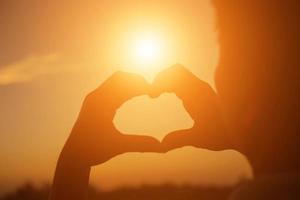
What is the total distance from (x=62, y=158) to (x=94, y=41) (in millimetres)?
475

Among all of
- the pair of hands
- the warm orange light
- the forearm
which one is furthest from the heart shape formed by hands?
the forearm

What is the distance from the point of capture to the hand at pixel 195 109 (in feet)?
5.49

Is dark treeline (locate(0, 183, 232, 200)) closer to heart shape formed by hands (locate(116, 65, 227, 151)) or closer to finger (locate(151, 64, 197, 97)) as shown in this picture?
heart shape formed by hands (locate(116, 65, 227, 151))

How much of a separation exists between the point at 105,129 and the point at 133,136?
0.10 meters

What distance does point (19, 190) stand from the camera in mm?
1860

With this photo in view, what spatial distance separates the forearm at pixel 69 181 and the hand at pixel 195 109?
292mm

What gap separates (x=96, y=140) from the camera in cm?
167

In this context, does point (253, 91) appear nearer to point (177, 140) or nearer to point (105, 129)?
point (177, 140)

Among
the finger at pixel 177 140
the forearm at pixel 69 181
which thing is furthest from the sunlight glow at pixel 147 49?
the forearm at pixel 69 181

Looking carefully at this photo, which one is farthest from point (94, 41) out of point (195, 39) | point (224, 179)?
point (224, 179)

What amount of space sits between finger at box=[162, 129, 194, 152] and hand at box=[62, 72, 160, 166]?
30mm

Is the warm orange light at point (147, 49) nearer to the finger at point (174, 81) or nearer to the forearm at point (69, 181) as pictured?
the finger at point (174, 81)

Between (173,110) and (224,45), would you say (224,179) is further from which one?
(224,45)

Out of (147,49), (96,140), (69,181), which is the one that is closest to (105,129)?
(96,140)
